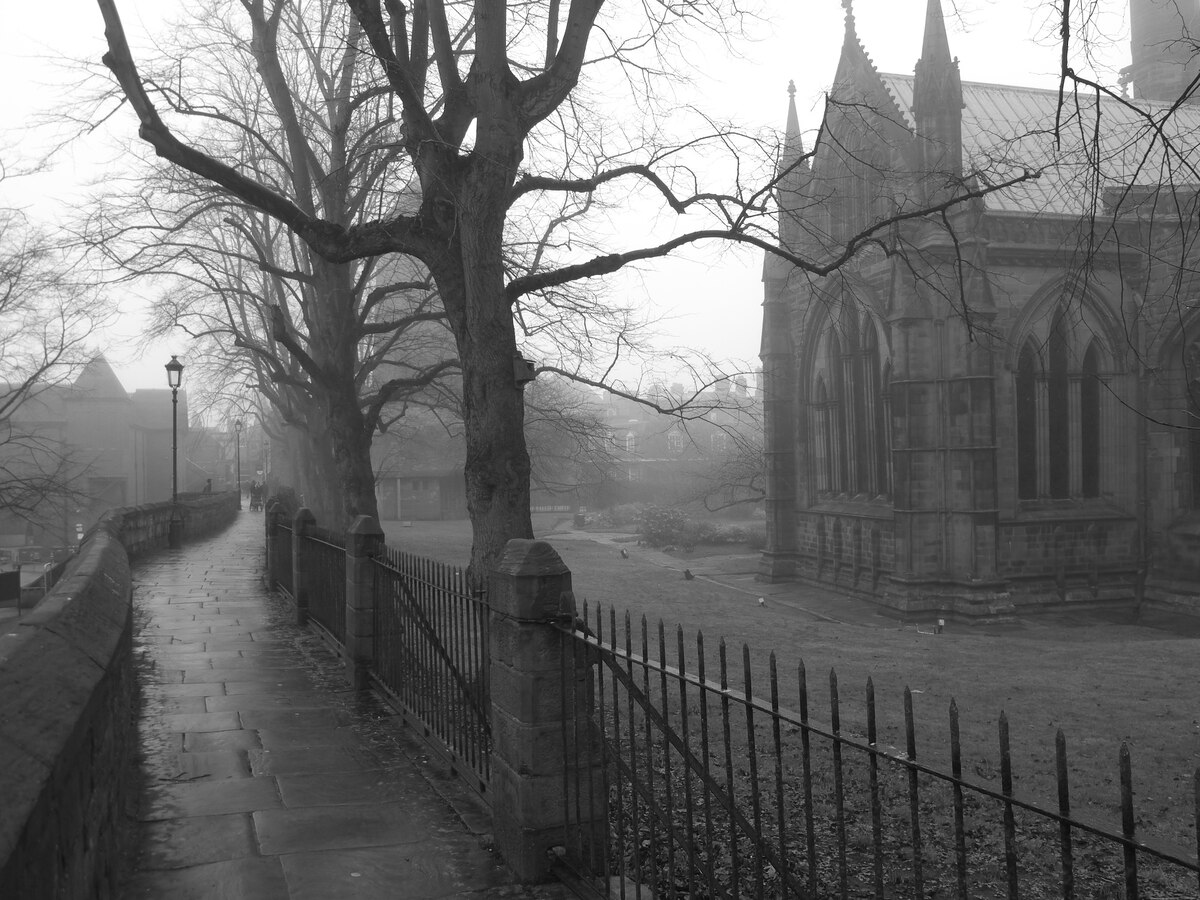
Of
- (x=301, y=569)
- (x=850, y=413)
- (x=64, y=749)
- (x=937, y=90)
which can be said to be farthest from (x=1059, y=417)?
(x=64, y=749)

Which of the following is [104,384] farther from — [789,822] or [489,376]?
[789,822]

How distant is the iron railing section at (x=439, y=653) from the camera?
6.21 m

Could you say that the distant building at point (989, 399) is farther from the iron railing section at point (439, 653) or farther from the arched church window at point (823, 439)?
the iron railing section at point (439, 653)

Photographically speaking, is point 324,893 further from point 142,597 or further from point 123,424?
point 123,424

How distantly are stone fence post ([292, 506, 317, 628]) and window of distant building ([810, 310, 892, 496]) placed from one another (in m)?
14.9

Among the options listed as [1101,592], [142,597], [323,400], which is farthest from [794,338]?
[142,597]

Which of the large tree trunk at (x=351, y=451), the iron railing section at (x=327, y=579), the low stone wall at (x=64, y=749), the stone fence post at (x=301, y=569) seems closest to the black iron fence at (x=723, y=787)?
the iron railing section at (x=327, y=579)

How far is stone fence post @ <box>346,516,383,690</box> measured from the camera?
363 inches

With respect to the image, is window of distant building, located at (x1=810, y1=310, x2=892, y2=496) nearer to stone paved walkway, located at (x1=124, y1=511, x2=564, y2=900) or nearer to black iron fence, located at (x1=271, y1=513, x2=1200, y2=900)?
black iron fence, located at (x1=271, y1=513, x2=1200, y2=900)

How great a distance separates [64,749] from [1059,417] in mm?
24371

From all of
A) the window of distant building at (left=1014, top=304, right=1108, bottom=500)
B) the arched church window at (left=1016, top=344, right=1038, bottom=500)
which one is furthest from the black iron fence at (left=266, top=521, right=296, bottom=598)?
the arched church window at (left=1016, top=344, right=1038, bottom=500)

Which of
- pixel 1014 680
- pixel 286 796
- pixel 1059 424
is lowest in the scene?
pixel 1014 680

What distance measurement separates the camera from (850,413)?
1029 inches

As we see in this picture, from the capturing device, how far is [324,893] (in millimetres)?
4777
